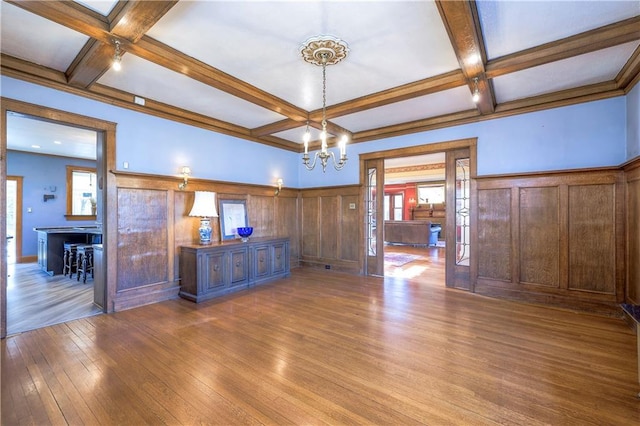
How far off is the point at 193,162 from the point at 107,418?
378cm

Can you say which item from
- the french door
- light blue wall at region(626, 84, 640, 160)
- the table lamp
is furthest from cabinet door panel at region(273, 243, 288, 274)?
light blue wall at region(626, 84, 640, 160)

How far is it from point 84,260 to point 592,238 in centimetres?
809

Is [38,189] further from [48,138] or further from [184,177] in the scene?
[184,177]

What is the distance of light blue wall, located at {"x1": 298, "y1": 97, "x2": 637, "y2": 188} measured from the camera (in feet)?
12.1

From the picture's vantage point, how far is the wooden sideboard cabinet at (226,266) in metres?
4.26

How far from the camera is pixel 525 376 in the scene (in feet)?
7.48

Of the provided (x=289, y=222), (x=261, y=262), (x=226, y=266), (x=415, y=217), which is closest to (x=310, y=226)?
(x=289, y=222)

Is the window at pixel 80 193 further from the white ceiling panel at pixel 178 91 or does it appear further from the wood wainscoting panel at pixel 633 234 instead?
the wood wainscoting panel at pixel 633 234

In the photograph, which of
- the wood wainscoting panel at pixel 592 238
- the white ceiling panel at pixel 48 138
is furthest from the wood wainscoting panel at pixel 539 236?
the white ceiling panel at pixel 48 138

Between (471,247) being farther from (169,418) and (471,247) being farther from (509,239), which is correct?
(169,418)

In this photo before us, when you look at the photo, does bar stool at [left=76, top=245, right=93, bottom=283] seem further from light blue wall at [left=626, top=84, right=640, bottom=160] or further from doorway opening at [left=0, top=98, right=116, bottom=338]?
light blue wall at [left=626, top=84, right=640, bottom=160]

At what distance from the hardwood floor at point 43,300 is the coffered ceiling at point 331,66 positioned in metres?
2.80

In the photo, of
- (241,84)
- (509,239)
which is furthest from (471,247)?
(241,84)

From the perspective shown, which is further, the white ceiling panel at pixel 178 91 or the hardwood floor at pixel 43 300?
the hardwood floor at pixel 43 300
